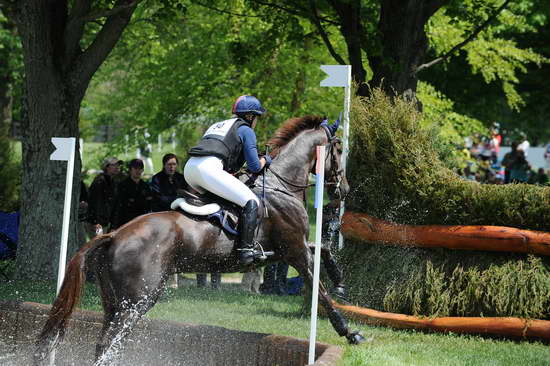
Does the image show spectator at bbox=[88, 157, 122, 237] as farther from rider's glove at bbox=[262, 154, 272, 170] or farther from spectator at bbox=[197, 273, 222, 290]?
rider's glove at bbox=[262, 154, 272, 170]

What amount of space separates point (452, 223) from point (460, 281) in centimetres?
66

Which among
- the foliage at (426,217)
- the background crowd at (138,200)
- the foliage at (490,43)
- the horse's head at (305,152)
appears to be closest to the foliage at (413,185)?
the foliage at (426,217)

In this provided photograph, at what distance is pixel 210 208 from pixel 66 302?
151cm

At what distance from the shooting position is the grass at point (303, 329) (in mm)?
7281

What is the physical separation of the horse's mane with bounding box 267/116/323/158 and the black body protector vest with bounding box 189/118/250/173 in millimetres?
895

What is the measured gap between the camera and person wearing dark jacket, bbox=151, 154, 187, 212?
11859 millimetres

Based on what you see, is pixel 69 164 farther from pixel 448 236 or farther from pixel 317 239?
pixel 448 236

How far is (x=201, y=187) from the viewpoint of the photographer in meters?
7.70

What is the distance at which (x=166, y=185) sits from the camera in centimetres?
1198

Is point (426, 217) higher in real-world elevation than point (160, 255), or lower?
higher

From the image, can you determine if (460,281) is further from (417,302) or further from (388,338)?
(388,338)

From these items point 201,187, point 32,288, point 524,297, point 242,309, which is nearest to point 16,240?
point 32,288

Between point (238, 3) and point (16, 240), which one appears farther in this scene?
point (238, 3)

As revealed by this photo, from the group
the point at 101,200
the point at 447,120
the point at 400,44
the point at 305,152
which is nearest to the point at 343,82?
the point at 305,152
